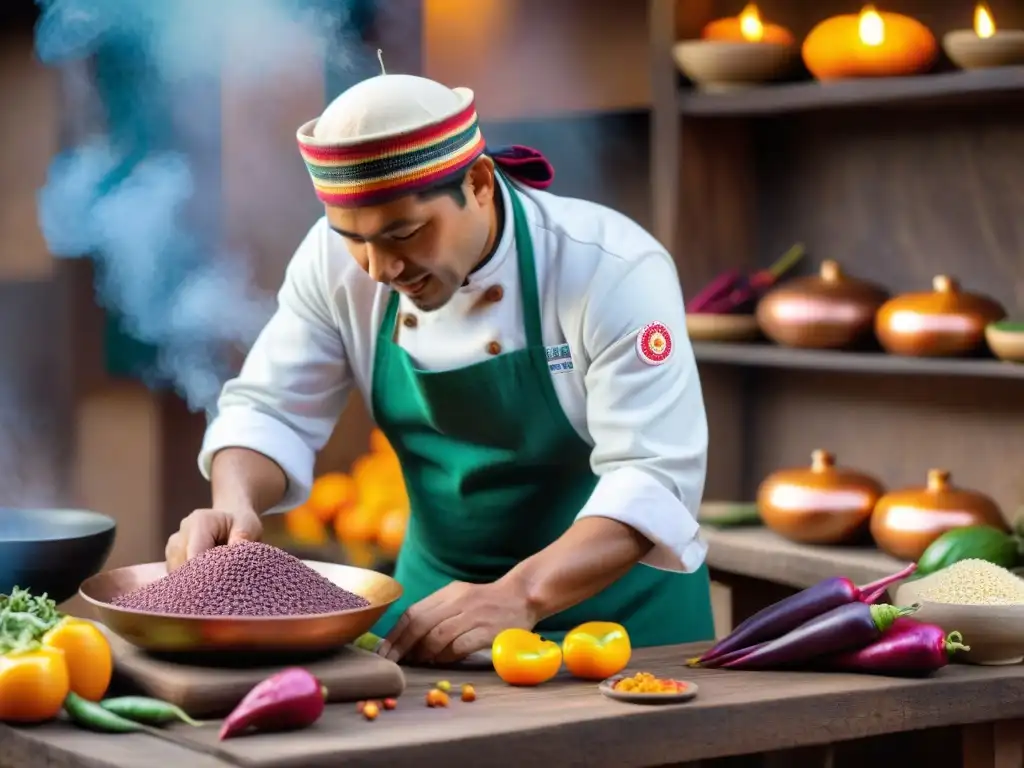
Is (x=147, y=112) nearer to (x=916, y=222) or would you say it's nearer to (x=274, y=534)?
(x=274, y=534)

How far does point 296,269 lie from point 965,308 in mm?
1387

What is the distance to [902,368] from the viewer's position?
3.18 m

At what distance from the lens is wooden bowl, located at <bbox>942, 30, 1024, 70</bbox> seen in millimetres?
2971

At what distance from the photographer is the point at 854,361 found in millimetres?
3262

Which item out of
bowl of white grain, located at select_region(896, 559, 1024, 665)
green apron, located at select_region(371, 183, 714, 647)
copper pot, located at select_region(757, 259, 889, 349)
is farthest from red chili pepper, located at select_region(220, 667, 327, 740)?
copper pot, located at select_region(757, 259, 889, 349)

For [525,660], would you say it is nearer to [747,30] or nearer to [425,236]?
[425,236]

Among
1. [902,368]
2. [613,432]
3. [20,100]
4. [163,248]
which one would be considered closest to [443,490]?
[613,432]

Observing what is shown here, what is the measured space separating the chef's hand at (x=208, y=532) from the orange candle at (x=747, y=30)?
1774 mm

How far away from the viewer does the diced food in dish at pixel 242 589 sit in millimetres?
1764

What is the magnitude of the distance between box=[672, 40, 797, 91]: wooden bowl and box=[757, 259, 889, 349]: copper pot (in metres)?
0.44

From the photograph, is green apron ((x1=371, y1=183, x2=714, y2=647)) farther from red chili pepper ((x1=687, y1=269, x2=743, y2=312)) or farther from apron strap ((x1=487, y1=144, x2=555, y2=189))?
red chili pepper ((x1=687, y1=269, x2=743, y2=312))

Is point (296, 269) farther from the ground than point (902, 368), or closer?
farther from the ground

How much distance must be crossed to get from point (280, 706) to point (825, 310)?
1.98m

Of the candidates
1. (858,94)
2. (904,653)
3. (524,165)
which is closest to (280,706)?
(904,653)
